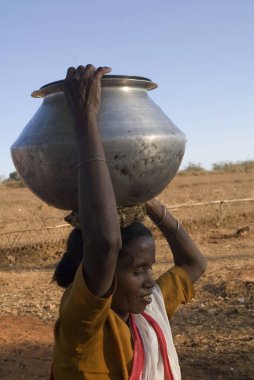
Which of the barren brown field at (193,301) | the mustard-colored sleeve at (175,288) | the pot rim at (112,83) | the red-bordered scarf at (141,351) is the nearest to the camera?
the pot rim at (112,83)

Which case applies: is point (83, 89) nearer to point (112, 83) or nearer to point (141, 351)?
point (112, 83)

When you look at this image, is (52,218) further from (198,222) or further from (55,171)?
(55,171)

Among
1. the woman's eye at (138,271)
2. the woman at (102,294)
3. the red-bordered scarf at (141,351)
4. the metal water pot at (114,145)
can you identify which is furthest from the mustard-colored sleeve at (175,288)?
the metal water pot at (114,145)

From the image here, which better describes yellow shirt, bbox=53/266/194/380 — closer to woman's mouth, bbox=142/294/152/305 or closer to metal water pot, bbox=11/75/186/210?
woman's mouth, bbox=142/294/152/305

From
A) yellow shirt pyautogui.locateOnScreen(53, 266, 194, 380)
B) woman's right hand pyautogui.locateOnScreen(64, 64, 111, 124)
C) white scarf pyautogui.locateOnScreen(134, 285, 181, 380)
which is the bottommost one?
white scarf pyautogui.locateOnScreen(134, 285, 181, 380)

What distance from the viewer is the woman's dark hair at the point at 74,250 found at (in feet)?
5.93

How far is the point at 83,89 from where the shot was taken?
1595mm

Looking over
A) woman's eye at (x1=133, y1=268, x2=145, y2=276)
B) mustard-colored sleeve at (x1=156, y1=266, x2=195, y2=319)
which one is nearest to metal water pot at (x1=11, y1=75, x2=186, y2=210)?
woman's eye at (x1=133, y1=268, x2=145, y2=276)

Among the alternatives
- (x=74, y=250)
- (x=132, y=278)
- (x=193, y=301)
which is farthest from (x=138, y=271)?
(x=193, y=301)

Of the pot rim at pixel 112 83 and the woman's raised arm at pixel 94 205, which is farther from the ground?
the pot rim at pixel 112 83

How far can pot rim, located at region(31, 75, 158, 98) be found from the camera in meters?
1.67

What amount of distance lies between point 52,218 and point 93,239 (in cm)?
1340

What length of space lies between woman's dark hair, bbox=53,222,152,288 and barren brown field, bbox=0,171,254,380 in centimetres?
310

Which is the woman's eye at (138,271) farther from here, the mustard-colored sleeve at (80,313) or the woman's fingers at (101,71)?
A: the woman's fingers at (101,71)
